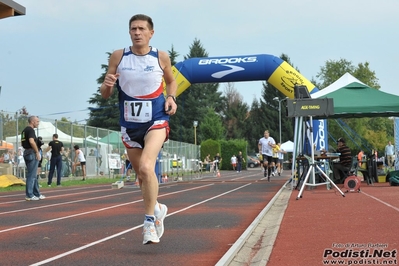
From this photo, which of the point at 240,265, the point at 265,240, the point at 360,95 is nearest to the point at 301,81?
the point at 360,95

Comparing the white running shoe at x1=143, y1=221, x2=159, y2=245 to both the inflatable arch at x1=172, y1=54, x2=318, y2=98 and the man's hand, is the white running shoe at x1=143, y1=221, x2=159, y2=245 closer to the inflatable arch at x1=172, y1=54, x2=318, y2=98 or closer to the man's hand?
the man's hand

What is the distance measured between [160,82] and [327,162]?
11.3m

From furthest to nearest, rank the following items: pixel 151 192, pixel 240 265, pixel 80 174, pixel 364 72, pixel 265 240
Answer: pixel 364 72
pixel 80 174
pixel 265 240
pixel 151 192
pixel 240 265

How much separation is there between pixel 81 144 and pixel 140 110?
1053 inches

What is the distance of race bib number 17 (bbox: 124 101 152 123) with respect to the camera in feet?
22.4

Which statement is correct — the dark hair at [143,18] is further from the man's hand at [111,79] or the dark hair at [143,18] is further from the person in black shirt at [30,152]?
the person in black shirt at [30,152]

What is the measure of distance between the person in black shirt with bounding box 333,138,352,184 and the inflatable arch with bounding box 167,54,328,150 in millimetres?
2927

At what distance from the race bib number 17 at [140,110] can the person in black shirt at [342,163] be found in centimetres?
1299

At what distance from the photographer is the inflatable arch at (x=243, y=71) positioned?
22.7 metres

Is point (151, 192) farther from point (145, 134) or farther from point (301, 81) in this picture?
point (301, 81)

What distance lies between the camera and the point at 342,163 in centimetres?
1980

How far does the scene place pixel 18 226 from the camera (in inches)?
367

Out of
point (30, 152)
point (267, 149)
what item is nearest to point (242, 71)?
point (267, 149)

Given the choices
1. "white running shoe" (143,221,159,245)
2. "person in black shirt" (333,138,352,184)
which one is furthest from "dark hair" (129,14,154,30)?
"person in black shirt" (333,138,352,184)
